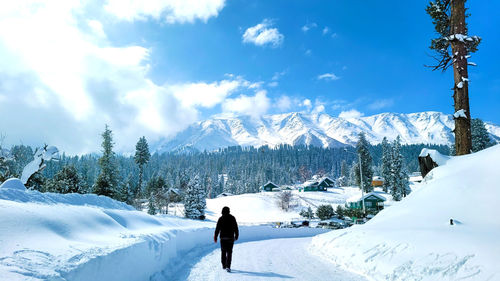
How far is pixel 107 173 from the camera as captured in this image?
43.6 meters

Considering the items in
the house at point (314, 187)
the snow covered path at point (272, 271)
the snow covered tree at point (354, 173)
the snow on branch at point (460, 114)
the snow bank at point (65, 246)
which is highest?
the snow covered tree at point (354, 173)

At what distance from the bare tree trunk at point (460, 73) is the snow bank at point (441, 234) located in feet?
3.17

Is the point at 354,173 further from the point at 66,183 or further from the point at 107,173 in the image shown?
the point at 66,183

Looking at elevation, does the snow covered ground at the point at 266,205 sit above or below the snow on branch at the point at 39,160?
below

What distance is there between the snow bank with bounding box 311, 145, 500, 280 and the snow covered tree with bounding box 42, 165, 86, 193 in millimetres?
37041

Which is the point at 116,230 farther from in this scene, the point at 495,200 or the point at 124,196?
the point at 124,196

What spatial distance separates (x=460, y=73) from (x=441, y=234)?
255 inches

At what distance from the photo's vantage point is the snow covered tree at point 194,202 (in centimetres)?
4820

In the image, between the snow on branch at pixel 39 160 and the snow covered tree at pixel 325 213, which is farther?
the snow covered tree at pixel 325 213

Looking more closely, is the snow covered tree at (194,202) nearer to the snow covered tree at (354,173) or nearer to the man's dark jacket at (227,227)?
the man's dark jacket at (227,227)

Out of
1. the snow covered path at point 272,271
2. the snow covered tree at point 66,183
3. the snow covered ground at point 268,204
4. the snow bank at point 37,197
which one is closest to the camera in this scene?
the snow bank at point 37,197

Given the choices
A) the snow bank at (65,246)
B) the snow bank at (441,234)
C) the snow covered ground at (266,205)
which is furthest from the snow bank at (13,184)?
the snow covered ground at (266,205)

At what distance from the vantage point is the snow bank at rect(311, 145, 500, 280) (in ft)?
18.6

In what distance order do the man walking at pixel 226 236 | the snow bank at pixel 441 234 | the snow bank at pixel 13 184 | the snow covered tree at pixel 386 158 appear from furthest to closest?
the snow covered tree at pixel 386 158 < the man walking at pixel 226 236 < the snow bank at pixel 13 184 < the snow bank at pixel 441 234
